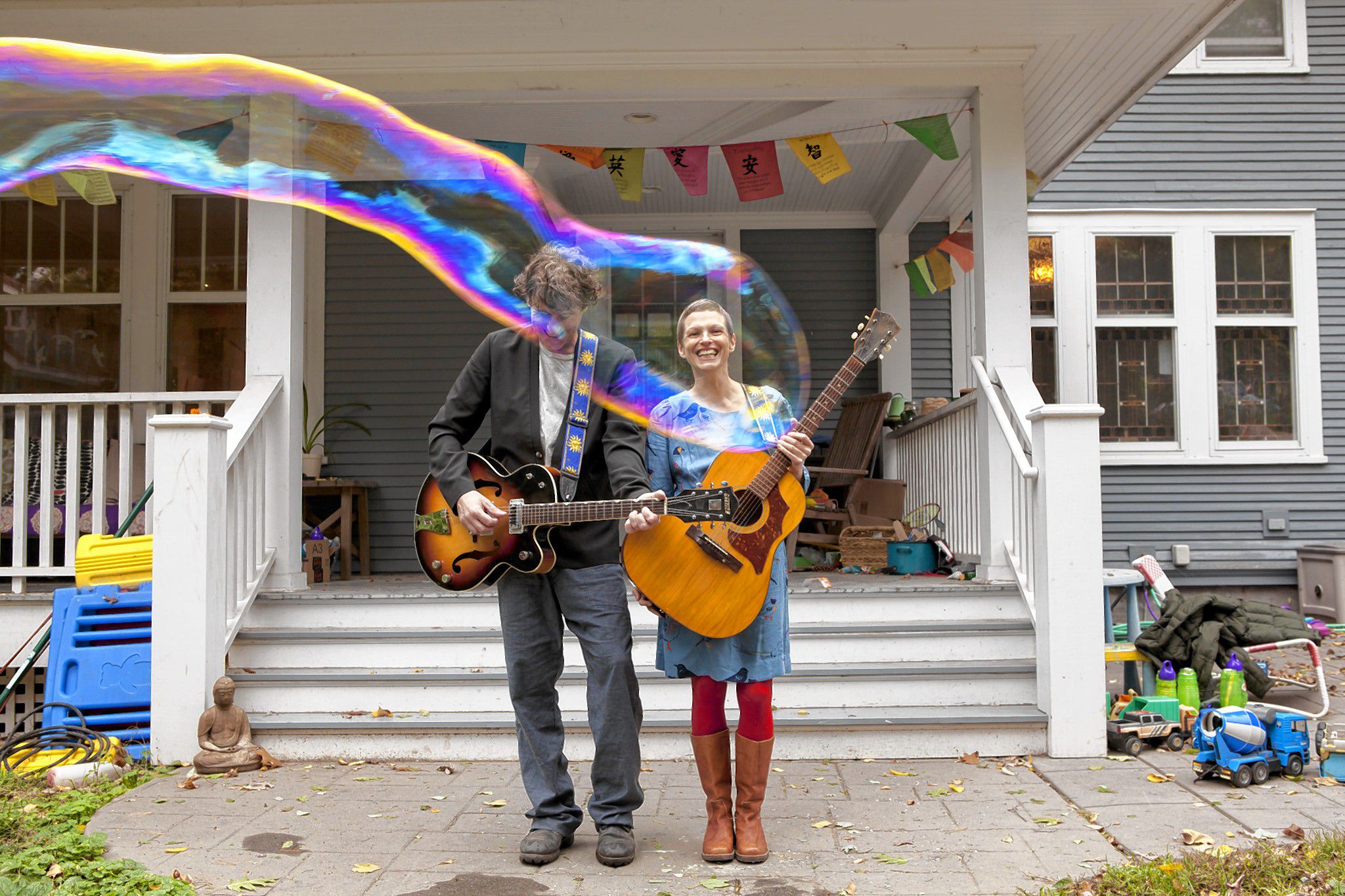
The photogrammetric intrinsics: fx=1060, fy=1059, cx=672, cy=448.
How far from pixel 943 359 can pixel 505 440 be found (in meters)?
6.71

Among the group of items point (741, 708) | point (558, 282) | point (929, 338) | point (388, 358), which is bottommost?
point (741, 708)

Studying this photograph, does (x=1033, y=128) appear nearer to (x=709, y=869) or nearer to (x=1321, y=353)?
(x=1321, y=353)

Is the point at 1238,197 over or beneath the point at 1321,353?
over

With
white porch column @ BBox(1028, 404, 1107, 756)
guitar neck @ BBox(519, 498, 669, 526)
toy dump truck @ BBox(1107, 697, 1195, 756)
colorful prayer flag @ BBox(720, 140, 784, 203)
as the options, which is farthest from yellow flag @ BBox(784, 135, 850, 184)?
guitar neck @ BBox(519, 498, 669, 526)

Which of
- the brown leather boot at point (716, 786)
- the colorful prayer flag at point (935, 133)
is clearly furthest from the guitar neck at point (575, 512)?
the colorful prayer flag at point (935, 133)

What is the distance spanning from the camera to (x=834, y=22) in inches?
236

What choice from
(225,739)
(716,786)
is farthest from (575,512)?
(225,739)

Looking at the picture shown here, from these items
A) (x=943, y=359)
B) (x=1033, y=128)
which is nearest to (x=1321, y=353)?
(x=943, y=359)

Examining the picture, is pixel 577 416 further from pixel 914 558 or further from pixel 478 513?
pixel 914 558

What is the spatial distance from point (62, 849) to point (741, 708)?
7.46ft

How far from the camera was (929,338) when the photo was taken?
30.7 feet

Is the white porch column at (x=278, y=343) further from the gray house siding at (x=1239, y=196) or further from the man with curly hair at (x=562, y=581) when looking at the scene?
the gray house siding at (x=1239, y=196)

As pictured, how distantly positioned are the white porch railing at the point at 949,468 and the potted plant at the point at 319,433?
449 centimetres

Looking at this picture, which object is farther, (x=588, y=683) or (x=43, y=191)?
(x=43, y=191)
